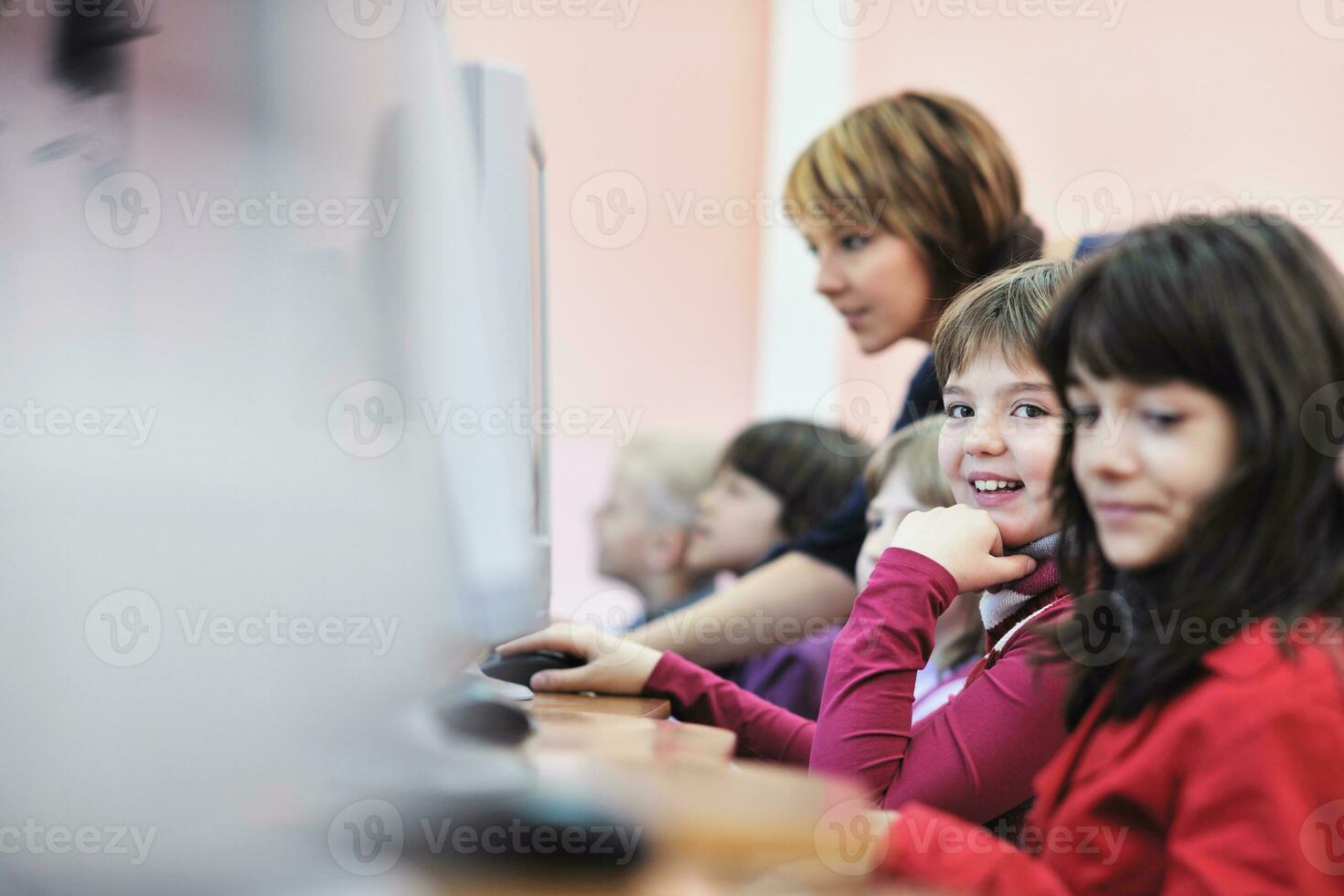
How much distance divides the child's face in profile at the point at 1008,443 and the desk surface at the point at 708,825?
32cm

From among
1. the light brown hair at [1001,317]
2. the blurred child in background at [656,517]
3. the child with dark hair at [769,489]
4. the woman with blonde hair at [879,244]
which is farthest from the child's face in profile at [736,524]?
the light brown hair at [1001,317]

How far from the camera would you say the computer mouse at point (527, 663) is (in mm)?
1288

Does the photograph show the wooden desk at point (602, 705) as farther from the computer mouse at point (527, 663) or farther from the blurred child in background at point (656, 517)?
the blurred child in background at point (656, 517)

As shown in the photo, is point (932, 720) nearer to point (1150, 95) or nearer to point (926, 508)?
point (926, 508)

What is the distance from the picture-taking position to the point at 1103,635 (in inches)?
30.7

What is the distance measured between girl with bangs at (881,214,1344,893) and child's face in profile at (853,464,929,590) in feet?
1.90

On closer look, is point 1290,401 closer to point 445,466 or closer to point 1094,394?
point 1094,394

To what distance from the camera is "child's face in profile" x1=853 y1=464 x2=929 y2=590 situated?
1319 millimetres

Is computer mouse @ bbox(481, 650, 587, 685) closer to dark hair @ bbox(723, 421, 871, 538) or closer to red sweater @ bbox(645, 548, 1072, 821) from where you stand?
red sweater @ bbox(645, 548, 1072, 821)

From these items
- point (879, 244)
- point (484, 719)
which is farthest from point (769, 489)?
point (484, 719)

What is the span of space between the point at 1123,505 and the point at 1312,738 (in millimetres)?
155

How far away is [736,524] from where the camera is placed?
2.21 meters

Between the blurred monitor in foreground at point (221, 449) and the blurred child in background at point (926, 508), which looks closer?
the blurred monitor in foreground at point (221, 449)

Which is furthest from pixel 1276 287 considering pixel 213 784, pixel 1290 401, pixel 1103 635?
pixel 213 784
